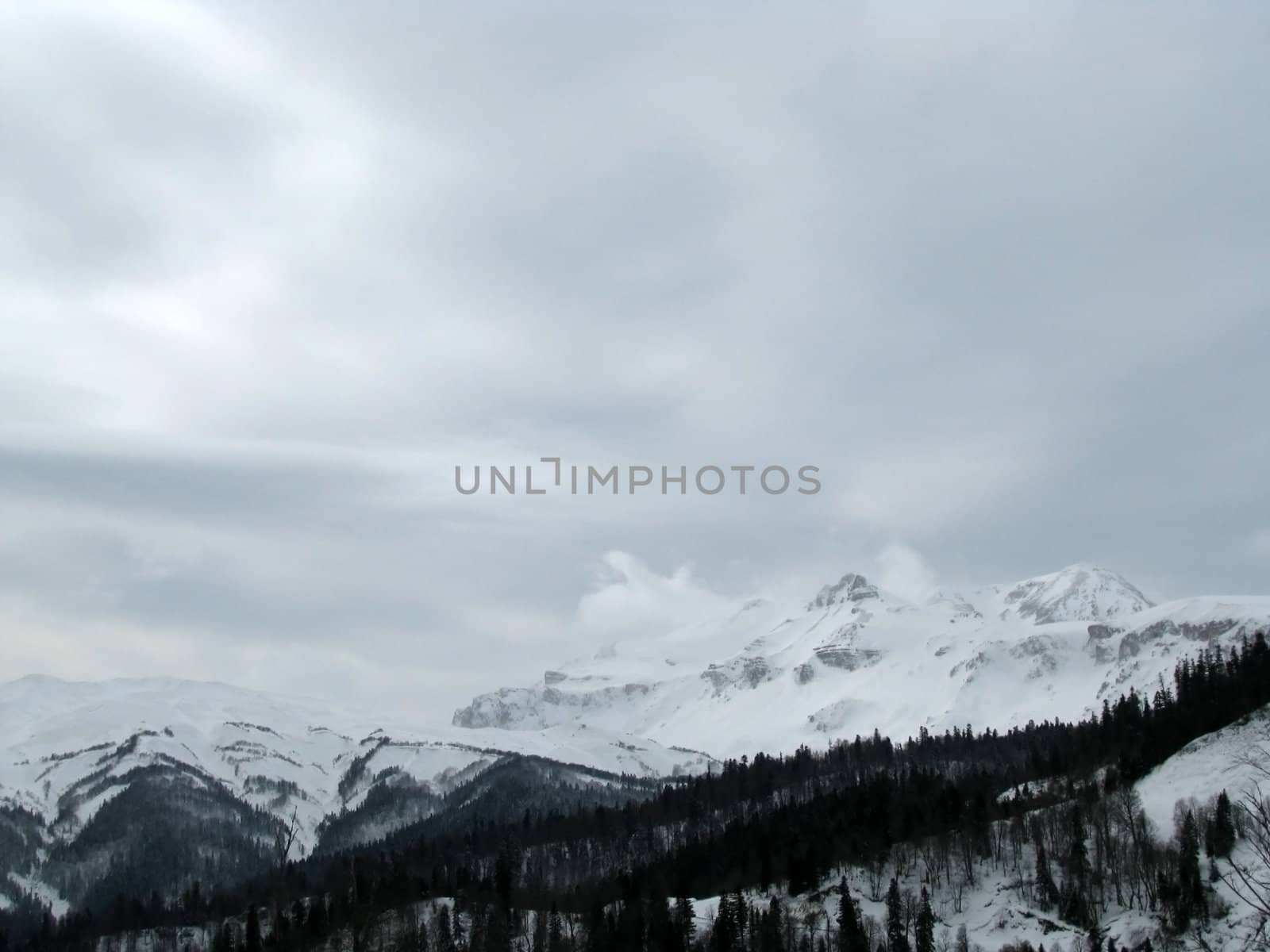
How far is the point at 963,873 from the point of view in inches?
6161

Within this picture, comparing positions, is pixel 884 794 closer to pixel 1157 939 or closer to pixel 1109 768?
pixel 1109 768

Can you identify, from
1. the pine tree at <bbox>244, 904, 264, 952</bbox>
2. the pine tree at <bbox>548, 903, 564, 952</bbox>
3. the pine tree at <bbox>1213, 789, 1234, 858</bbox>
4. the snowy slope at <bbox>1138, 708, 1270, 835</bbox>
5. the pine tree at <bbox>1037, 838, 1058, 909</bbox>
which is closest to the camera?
the pine tree at <bbox>1213, 789, 1234, 858</bbox>

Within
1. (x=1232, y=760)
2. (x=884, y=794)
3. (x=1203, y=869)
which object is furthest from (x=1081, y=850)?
(x=884, y=794)

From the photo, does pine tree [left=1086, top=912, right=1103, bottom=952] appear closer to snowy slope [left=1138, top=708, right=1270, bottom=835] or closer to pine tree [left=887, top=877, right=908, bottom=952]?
pine tree [left=887, top=877, right=908, bottom=952]

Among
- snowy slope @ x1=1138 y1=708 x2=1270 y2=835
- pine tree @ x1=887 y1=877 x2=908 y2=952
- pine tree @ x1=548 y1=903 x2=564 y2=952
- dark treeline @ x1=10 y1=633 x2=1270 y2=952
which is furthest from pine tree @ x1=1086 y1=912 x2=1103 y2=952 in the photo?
pine tree @ x1=548 y1=903 x2=564 y2=952

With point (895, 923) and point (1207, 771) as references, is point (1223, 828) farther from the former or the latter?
point (895, 923)

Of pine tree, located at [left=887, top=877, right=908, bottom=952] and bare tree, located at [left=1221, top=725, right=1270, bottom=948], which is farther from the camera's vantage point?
pine tree, located at [left=887, top=877, right=908, bottom=952]

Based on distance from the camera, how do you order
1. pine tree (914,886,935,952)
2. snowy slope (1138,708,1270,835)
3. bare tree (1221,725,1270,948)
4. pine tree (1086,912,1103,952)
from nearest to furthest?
bare tree (1221,725,1270,948), pine tree (1086,912,1103,952), pine tree (914,886,935,952), snowy slope (1138,708,1270,835)

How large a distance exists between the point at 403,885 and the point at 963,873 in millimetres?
89068

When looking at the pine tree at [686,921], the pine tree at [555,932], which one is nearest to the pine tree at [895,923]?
the pine tree at [686,921]

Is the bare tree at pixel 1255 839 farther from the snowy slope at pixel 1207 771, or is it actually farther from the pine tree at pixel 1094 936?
the pine tree at pixel 1094 936

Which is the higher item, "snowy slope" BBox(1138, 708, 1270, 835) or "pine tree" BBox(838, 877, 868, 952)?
"snowy slope" BBox(1138, 708, 1270, 835)

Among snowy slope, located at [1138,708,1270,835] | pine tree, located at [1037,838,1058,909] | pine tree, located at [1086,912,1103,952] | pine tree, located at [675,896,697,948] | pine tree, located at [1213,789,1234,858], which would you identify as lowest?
pine tree, located at [1086,912,1103,952]

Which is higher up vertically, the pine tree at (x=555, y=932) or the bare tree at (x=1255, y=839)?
the bare tree at (x=1255, y=839)
